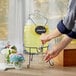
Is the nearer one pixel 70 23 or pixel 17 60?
pixel 70 23

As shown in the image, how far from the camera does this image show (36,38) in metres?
1.67

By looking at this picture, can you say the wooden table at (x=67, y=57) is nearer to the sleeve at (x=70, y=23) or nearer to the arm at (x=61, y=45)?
the arm at (x=61, y=45)

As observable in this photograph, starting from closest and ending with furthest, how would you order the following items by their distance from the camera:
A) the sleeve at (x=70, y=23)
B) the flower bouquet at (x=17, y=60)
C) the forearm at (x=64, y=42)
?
the sleeve at (x=70, y=23)
the forearm at (x=64, y=42)
the flower bouquet at (x=17, y=60)

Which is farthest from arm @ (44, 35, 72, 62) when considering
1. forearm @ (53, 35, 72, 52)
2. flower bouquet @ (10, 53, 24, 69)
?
flower bouquet @ (10, 53, 24, 69)

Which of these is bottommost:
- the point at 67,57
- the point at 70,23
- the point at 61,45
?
the point at 67,57

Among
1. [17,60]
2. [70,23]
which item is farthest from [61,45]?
[17,60]

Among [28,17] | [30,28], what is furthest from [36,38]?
[28,17]

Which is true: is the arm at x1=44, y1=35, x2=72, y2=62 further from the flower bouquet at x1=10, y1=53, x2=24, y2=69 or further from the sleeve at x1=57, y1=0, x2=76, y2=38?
the flower bouquet at x1=10, y1=53, x2=24, y2=69

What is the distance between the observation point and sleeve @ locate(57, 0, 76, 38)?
956 millimetres

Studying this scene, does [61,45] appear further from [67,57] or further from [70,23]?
[67,57]

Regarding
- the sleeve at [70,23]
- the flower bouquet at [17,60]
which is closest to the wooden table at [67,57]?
the flower bouquet at [17,60]

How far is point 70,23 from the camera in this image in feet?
3.23

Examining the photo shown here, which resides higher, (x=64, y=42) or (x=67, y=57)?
(x=64, y=42)

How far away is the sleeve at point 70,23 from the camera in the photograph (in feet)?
3.14
